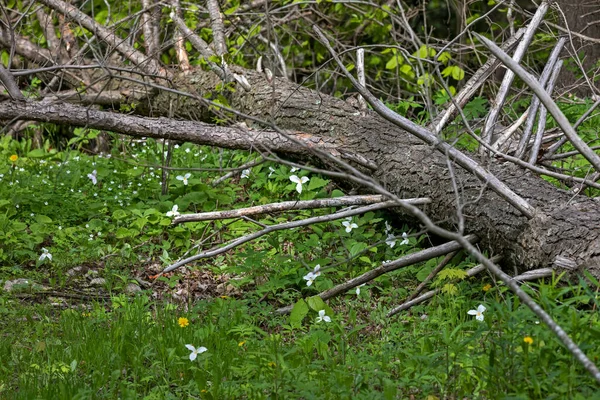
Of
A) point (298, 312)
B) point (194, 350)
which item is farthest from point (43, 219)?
point (194, 350)

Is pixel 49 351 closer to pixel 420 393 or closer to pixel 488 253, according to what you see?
pixel 420 393

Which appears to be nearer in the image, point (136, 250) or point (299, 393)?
point (299, 393)

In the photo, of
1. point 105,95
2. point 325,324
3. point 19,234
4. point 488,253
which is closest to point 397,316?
point 325,324

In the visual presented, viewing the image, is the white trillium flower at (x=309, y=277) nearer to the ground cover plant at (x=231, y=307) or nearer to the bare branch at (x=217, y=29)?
the ground cover plant at (x=231, y=307)

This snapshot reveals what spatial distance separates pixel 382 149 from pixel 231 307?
1678 mm

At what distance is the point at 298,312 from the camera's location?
13.9ft

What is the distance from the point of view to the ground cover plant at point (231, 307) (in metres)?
3.24

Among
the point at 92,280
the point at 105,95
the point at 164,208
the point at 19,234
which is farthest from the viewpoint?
the point at 105,95

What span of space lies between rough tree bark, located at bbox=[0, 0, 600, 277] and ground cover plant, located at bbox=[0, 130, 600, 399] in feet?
0.86

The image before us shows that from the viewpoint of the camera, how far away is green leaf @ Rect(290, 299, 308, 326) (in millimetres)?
4176

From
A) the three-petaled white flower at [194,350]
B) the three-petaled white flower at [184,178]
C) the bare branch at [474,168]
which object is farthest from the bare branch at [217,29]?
the three-petaled white flower at [194,350]

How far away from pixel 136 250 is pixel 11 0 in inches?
178

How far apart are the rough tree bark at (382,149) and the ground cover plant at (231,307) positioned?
263mm

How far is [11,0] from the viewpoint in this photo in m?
8.60
